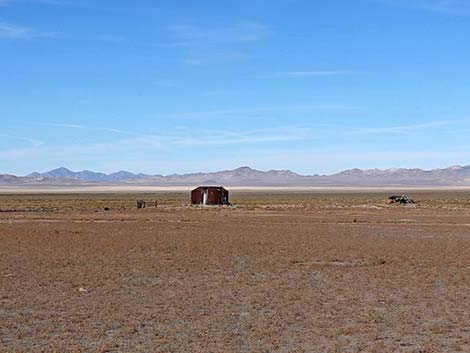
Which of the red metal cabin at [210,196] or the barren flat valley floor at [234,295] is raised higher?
the red metal cabin at [210,196]

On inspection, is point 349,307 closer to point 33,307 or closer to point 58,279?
point 33,307

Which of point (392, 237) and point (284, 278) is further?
point (392, 237)

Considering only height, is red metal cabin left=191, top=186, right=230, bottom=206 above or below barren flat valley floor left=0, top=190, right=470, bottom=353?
above

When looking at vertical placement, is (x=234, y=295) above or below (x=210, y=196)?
below

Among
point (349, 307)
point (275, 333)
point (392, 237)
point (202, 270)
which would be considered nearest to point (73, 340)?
point (275, 333)

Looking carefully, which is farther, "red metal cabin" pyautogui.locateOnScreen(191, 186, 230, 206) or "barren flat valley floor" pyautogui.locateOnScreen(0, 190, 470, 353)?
"red metal cabin" pyautogui.locateOnScreen(191, 186, 230, 206)

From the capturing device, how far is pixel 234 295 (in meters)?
18.4

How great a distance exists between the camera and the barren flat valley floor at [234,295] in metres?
13.2

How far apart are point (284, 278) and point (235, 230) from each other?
21493 mm

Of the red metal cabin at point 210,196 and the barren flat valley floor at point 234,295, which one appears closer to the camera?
the barren flat valley floor at point 234,295

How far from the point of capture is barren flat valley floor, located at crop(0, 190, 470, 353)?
520 inches

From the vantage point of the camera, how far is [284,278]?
21672 millimetres

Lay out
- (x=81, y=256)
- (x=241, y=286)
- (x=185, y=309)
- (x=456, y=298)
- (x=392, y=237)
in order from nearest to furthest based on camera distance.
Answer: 1. (x=185, y=309)
2. (x=456, y=298)
3. (x=241, y=286)
4. (x=81, y=256)
5. (x=392, y=237)

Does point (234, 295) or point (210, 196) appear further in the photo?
point (210, 196)
